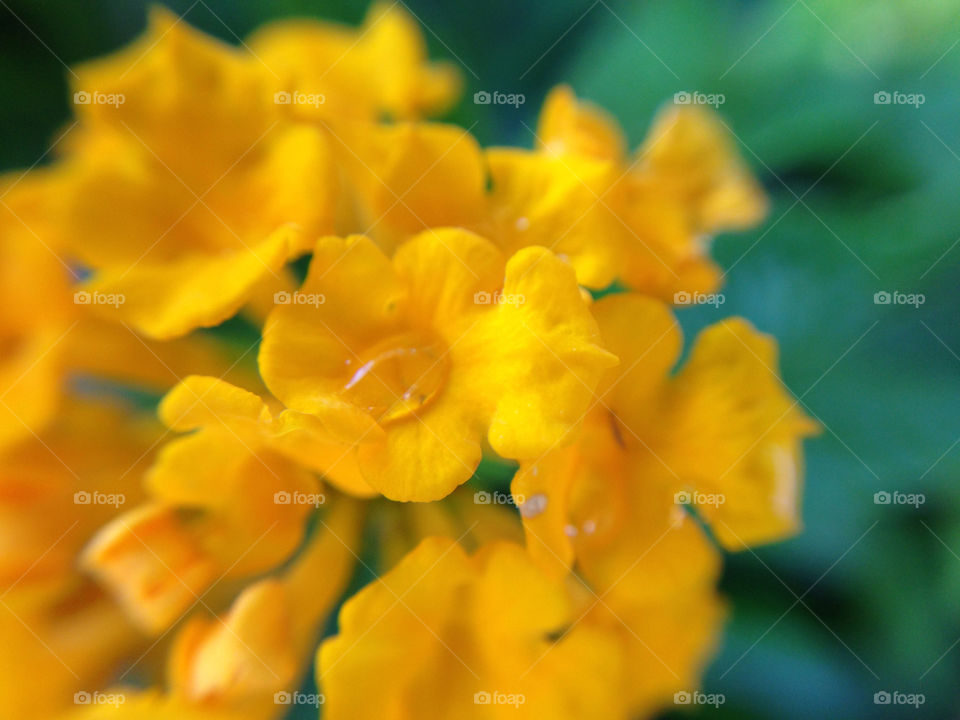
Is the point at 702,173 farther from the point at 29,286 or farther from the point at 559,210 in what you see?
the point at 29,286

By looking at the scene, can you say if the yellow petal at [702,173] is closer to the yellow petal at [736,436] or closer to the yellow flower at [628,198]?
the yellow flower at [628,198]

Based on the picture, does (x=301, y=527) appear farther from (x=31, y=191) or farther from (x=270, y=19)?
(x=270, y=19)

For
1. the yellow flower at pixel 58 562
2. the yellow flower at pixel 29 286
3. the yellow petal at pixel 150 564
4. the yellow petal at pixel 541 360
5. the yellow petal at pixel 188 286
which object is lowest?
the yellow flower at pixel 58 562

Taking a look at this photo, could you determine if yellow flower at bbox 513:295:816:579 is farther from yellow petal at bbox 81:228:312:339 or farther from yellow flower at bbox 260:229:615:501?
yellow petal at bbox 81:228:312:339

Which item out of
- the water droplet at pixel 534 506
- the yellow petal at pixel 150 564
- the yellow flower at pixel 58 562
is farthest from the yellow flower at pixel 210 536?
the water droplet at pixel 534 506

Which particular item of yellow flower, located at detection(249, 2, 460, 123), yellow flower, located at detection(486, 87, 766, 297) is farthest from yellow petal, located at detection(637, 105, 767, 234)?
yellow flower, located at detection(249, 2, 460, 123)
